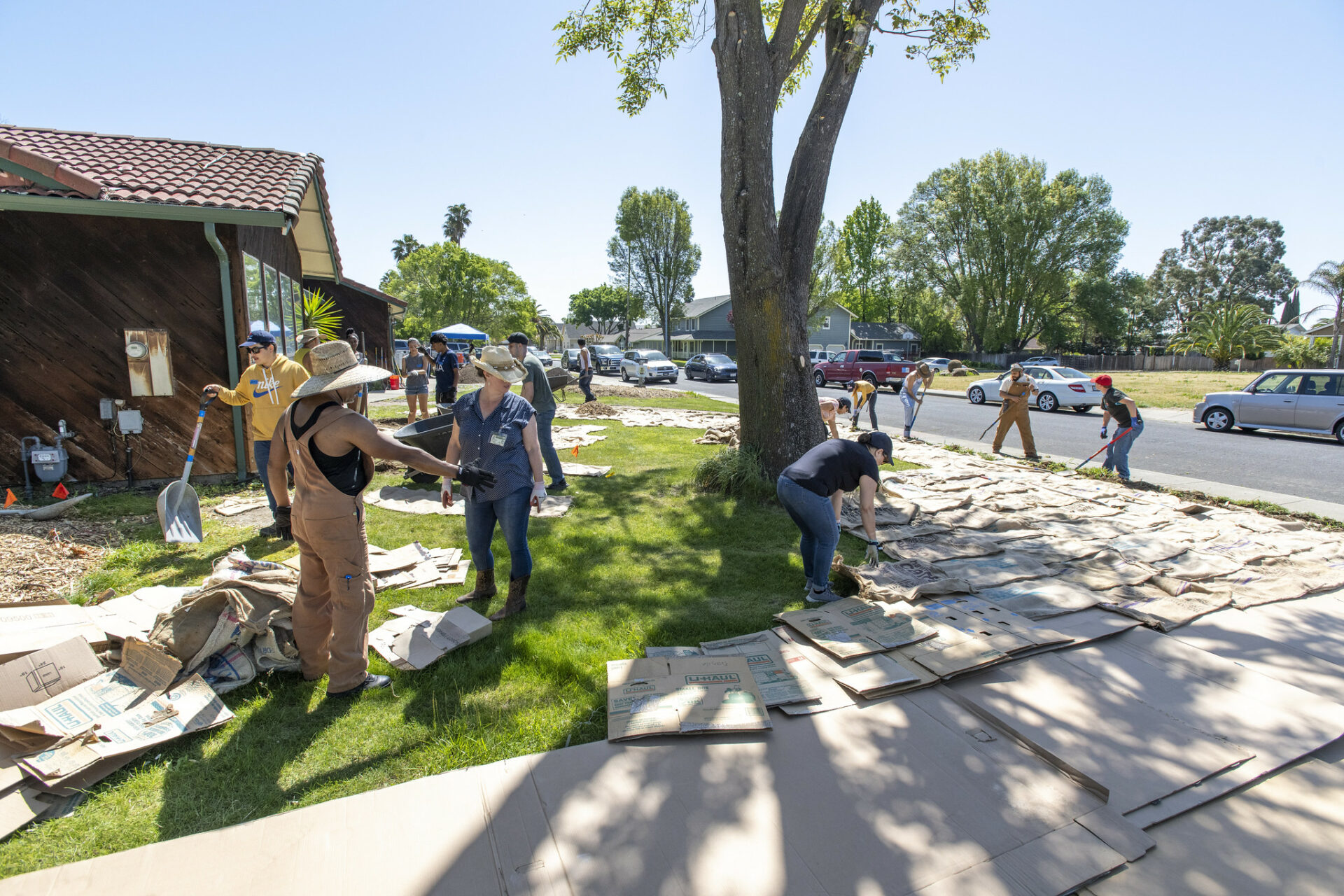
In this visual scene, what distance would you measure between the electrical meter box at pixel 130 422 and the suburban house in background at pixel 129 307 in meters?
0.02

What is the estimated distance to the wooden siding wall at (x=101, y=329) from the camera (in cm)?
693

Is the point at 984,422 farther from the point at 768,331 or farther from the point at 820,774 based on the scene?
the point at 820,774

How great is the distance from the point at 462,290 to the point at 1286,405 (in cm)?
4115

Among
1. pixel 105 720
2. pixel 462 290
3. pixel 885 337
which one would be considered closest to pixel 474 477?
pixel 105 720

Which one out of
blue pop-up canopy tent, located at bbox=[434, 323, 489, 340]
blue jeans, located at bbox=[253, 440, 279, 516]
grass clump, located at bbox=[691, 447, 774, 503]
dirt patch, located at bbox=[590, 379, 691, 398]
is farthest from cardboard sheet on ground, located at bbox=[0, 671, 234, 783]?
blue pop-up canopy tent, located at bbox=[434, 323, 489, 340]

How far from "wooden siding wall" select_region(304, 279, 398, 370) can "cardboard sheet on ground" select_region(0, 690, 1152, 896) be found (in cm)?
2456

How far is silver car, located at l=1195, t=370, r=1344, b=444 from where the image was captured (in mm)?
12742

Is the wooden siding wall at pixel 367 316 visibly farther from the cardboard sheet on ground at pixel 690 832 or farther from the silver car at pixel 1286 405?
the silver car at pixel 1286 405

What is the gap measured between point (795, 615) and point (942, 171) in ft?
173

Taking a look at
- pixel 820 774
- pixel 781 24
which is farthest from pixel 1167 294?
pixel 820 774

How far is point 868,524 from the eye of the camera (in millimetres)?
4547

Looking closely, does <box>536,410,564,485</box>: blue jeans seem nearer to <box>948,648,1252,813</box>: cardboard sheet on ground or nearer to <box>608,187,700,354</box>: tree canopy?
<box>948,648,1252,813</box>: cardboard sheet on ground

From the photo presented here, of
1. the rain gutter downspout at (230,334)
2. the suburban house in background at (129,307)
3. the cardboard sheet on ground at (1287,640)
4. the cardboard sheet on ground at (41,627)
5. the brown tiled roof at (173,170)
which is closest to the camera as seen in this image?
the cardboard sheet on ground at (41,627)

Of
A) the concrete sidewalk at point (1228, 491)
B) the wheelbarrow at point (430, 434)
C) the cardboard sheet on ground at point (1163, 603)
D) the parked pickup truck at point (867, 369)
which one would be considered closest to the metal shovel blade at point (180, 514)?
the wheelbarrow at point (430, 434)
